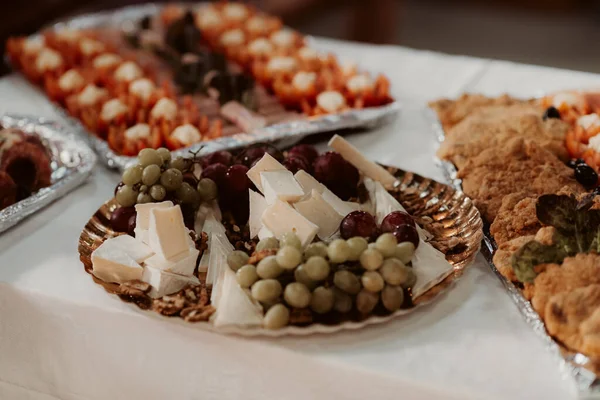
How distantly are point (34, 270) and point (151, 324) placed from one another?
0.96 feet

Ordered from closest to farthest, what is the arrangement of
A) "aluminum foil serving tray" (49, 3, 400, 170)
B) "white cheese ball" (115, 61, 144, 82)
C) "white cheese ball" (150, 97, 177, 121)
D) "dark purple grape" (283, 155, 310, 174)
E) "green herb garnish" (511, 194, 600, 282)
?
1. "green herb garnish" (511, 194, 600, 282)
2. "dark purple grape" (283, 155, 310, 174)
3. "aluminum foil serving tray" (49, 3, 400, 170)
4. "white cheese ball" (150, 97, 177, 121)
5. "white cheese ball" (115, 61, 144, 82)

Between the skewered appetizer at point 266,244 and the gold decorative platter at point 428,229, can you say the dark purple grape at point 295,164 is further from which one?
the gold decorative platter at point 428,229

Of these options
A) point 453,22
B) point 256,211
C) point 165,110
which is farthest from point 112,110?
point 453,22

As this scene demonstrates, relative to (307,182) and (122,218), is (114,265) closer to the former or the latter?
(122,218)

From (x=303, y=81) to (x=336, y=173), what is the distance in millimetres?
664

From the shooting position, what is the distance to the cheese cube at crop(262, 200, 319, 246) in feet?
3.44

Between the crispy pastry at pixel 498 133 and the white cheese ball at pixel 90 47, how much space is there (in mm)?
1204

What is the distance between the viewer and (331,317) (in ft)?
3.20

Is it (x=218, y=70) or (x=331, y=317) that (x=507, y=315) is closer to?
(x=331, y=317)

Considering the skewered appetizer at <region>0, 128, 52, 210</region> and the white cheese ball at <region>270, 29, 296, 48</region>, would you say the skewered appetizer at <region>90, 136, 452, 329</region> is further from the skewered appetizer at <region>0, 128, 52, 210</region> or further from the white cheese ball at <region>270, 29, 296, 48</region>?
the white cheese ball at <region>270, 29, 296, 48</region>

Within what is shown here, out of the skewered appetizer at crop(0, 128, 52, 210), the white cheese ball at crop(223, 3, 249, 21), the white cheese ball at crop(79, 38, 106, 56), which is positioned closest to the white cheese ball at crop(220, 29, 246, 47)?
the white cheese ball at crop(223, 3, 249, 21)

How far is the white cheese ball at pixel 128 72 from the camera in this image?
1943 mm

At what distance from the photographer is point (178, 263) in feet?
3.47

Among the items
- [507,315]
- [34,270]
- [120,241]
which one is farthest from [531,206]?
[34,270]
